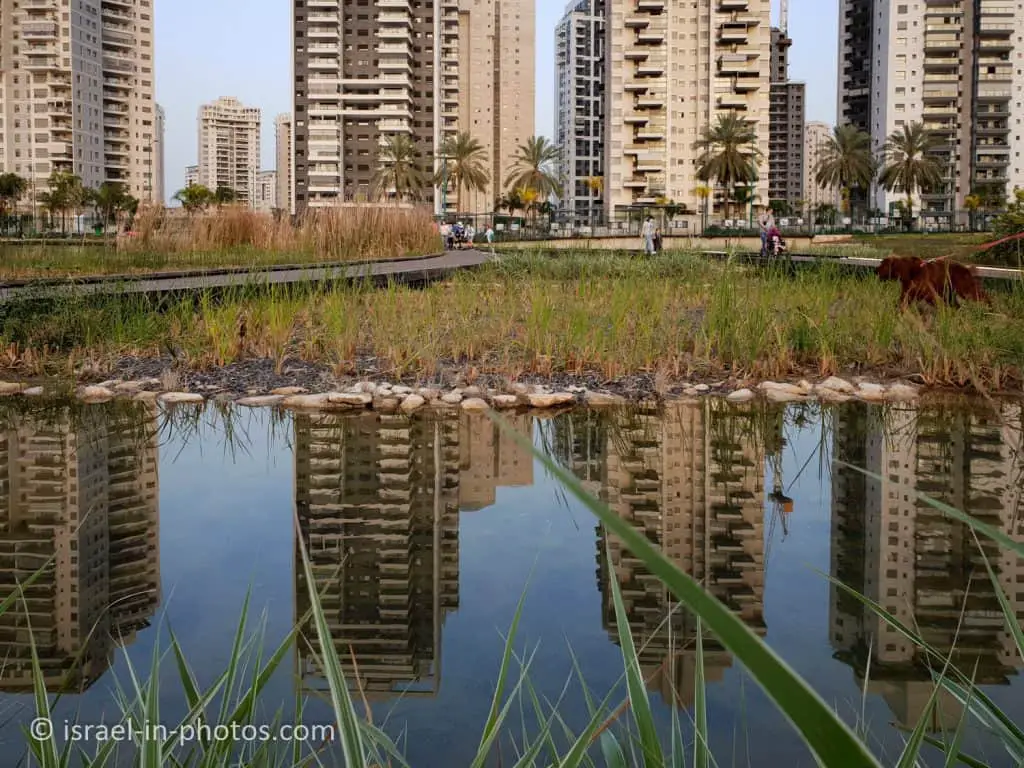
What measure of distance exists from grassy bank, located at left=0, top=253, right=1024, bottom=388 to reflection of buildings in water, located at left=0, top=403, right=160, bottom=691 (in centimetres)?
282

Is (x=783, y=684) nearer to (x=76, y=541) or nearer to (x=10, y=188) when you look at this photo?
(x=76, y=541)

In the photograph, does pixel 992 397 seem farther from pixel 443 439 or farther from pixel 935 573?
pixel 935 573

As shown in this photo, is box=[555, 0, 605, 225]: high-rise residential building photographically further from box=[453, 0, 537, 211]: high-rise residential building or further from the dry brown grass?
the dry brown grass

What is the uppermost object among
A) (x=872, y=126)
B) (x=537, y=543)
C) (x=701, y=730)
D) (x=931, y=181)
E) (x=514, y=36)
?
(x=514, y=36)

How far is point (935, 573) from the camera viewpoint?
3.87 metres

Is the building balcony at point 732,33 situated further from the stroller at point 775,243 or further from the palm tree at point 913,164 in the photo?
the stroller at point 775,243

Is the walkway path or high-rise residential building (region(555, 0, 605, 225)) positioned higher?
high-rise residential building (region(555, 0, 605, 225))

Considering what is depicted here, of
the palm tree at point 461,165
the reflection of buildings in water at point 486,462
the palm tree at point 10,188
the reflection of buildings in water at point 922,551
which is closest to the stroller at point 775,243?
the reflection of buildings in water at point 922,551

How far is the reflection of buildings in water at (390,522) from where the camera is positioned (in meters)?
3.14

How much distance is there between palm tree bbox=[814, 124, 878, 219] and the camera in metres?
89.2

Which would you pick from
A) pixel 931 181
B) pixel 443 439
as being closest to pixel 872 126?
pixel 931 181

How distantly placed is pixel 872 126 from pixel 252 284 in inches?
4112

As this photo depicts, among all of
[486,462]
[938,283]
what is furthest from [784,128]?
[486,462]

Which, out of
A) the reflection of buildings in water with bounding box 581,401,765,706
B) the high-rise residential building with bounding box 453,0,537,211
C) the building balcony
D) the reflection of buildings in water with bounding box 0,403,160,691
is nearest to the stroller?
the reflection of buildings in water with bounding box 581,401,765,706
